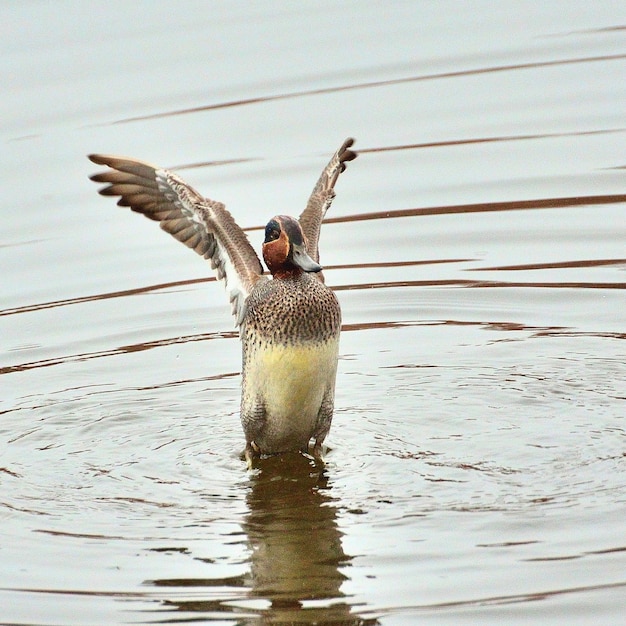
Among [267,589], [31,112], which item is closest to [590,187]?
[31,112]

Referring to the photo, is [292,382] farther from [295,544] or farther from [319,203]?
[319,203]

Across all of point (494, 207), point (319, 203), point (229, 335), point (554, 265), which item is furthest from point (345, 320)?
point (494, 207)

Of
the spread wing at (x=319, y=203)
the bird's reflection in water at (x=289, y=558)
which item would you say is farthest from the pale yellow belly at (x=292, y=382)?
the spread wing at (x=319, y=203)

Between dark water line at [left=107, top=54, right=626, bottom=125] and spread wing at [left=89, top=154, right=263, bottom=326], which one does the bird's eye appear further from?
dark water line at [left=107, top=54, right=626, bottom=125]

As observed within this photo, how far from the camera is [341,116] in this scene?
17.7m

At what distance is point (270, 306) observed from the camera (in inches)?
399

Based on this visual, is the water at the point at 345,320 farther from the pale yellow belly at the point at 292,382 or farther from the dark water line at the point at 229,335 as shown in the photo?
the pale yellow belly at the point at 292,382

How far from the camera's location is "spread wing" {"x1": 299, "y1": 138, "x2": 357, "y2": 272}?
11180mm

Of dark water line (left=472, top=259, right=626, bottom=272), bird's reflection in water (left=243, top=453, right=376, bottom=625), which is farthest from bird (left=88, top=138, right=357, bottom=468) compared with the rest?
dark water line (left=472, top=259, right=626, bottom=272)

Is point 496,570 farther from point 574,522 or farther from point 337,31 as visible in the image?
point 337,31

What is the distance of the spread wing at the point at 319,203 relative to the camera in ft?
36.7

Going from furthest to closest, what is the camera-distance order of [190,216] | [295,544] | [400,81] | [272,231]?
[400,81] → [190,216] → [272,231] → [295,544]

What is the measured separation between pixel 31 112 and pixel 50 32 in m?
2.42

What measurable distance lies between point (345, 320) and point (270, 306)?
3226 millimetres
